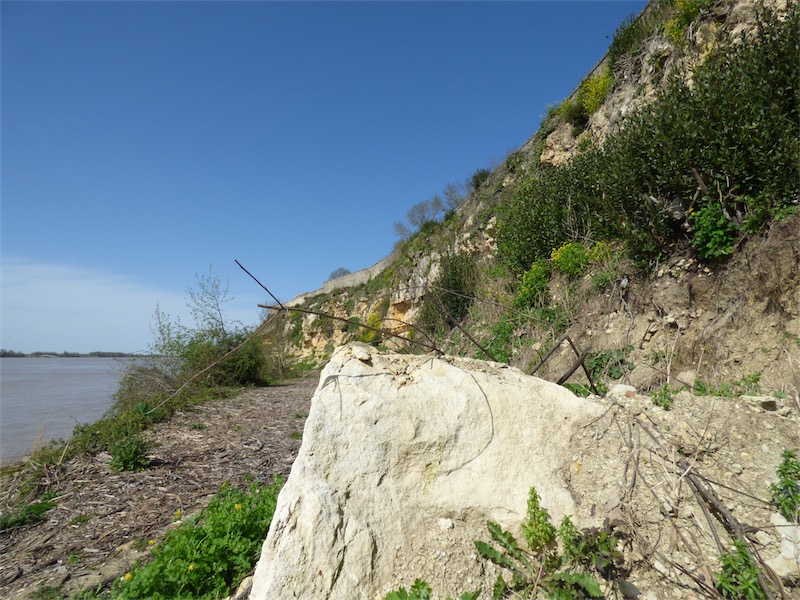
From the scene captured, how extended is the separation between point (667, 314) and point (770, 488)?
182 inches

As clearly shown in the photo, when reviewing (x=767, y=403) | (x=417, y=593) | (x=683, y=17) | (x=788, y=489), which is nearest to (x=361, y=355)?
(x=417, y=593)

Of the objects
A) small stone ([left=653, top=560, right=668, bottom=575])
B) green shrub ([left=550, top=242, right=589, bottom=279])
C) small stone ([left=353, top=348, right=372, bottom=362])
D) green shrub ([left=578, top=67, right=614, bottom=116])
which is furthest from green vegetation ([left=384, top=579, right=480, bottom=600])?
green shrub ([left=578, top=67, right=614, bottom=116])

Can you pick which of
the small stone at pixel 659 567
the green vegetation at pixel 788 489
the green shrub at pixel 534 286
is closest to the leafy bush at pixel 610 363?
the green shrub at pixel 534 286

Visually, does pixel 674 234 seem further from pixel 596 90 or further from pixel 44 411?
pixel 44 411

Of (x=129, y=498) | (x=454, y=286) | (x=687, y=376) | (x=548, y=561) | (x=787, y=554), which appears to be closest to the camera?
(x=787, y=554)

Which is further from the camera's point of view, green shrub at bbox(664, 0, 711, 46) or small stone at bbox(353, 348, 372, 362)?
green shrub at bbox(664, 0, 711, 46)

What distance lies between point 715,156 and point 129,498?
8304 mm

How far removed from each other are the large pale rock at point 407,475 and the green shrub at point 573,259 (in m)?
6.45

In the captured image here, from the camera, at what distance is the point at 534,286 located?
9156 mm

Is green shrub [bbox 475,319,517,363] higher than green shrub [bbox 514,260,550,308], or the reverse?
green shrub [bbox 514,260,550,308]

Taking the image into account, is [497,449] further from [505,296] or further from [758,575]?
[505,296]

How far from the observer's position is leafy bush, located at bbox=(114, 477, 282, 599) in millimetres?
2674

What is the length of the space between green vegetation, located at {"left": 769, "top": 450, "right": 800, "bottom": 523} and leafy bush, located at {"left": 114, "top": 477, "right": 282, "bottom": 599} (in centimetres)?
300

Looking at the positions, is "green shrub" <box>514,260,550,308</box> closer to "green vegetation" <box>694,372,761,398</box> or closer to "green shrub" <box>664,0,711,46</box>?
"green vegetation" <box>694,372,761,398</box>
